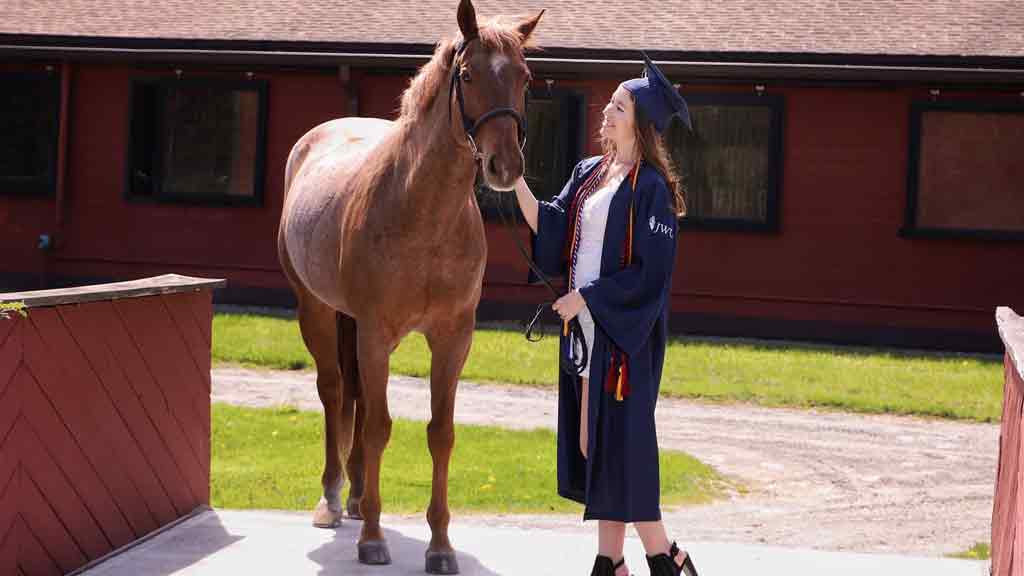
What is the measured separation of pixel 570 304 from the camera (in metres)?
5.74

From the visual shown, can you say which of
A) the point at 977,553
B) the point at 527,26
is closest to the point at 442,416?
the point at 527,26

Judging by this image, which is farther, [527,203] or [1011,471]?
[527,203]

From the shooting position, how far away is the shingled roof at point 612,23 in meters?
18.7

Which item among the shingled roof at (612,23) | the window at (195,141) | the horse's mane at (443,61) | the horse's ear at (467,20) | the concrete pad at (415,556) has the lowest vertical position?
the concrete pad at (415,556)

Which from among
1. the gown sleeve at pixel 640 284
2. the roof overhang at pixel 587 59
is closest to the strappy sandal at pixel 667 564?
the gown sleeve at pixel 640 284

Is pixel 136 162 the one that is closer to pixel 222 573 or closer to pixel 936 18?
pixel 936 18

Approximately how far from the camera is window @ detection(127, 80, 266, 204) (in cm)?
2053

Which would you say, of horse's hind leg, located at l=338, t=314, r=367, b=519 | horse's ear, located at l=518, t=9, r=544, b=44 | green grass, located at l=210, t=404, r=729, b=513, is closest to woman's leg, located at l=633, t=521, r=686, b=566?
horse's ear, located at l=518, t=9, r=544, b=44

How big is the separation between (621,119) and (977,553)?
12.1ft

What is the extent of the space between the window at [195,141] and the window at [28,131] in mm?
1242

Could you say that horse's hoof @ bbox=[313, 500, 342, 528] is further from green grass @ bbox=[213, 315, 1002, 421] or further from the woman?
green grass @ bbox=[213, 315, 1002, 421]

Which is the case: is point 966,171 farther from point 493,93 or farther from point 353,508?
point 493,93

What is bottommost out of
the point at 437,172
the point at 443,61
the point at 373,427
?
the point at 373,427

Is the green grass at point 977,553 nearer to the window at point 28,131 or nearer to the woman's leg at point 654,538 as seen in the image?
the woman's leg at point 654,538
